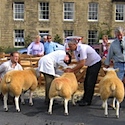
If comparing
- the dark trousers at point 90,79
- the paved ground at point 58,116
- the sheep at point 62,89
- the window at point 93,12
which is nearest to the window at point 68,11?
the window at point 93,12

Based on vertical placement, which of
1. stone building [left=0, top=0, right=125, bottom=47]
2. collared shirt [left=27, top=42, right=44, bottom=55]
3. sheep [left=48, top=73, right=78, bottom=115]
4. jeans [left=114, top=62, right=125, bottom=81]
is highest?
stone building [left=0, top=0, right=125, bottom=47]

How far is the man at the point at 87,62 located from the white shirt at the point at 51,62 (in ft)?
0.93

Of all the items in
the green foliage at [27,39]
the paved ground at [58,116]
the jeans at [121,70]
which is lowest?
the paved ground at [58,116]

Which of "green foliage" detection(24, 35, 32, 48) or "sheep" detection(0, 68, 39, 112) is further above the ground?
"green foliage" detection(24, 35, 32, 48)

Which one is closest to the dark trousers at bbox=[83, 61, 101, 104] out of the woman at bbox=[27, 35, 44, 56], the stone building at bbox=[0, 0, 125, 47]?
the woman at bbox=[27, 35, 44, 56]

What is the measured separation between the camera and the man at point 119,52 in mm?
7730

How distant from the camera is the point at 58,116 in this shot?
7.22 meters

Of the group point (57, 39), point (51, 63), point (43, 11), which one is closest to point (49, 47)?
point (51, 63)

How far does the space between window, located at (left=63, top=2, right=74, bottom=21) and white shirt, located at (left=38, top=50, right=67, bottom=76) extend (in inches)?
1109

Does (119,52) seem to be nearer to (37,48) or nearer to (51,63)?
A: (51,63)

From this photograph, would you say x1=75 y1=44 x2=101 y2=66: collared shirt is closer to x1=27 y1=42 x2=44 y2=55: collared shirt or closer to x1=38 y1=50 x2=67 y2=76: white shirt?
x1=38 y1=50 x2=67 y2=76: white shirt

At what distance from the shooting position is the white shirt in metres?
→ 7.69

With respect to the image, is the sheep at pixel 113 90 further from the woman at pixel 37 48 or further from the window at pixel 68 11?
the window at pixel 68 11

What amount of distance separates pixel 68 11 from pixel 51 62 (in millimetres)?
28610
